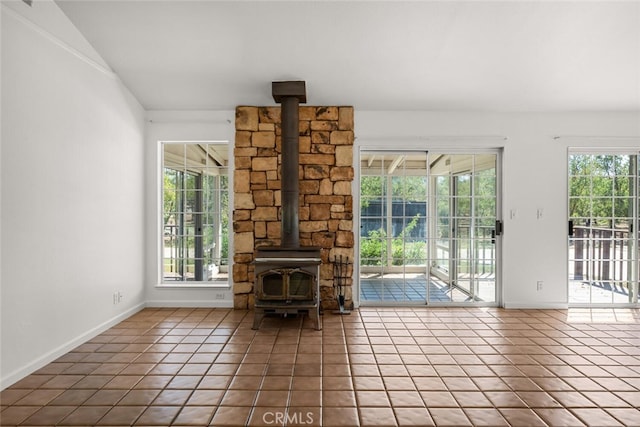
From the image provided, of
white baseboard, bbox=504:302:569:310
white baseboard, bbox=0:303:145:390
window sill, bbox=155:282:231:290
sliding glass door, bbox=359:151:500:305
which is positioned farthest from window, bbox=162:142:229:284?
white baseboard, bbox=504:302:569:310

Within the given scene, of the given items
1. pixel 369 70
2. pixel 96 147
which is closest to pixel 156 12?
pixel 96 147

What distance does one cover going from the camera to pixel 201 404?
2.36 meters

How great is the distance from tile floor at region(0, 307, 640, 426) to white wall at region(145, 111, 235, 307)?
537mm

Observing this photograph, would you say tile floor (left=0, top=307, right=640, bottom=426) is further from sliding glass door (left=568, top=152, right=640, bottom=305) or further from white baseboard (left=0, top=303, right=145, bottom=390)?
sliding glass door (left=568, top=152, right=640, bottom=305)

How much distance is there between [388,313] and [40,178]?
377cm

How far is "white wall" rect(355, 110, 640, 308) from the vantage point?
467 centimetres

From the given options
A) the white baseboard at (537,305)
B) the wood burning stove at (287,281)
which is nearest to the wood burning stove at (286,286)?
the wood burning stove at (287,281)

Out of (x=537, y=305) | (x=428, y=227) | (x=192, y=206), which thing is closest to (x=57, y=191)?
(x=192, y=206)

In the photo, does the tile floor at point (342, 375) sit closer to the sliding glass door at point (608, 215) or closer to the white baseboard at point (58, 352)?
the white baseboard at point (58, 352)

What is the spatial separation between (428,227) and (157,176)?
3.59 meters

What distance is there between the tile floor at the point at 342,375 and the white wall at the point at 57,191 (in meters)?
0.31

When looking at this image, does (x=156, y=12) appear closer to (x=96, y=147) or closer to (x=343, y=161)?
(x=96, y=147)

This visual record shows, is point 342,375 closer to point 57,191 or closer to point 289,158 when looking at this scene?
point 289,158

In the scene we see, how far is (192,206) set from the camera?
4992 millimetres
